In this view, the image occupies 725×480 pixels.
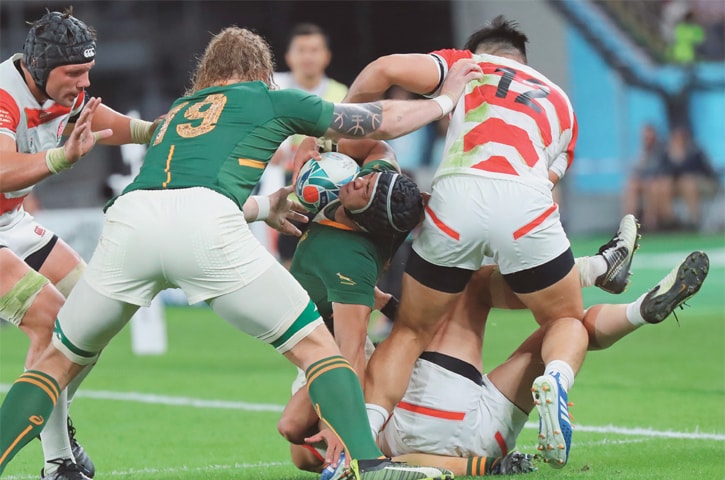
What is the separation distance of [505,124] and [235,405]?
3668 millimetres

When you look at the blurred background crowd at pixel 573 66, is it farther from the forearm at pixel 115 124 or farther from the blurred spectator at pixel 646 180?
the forearm at pixel 115 124

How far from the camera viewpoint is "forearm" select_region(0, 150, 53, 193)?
17.2 ft

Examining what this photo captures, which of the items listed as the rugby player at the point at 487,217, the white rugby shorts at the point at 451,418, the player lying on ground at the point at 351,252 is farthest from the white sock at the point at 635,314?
the player lying on ground at the point at 351,252

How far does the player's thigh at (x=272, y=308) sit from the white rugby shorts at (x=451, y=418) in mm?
1099

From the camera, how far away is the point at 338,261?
594cm

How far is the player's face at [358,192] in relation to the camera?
575 centimetres

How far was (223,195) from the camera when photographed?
4977 millimetres

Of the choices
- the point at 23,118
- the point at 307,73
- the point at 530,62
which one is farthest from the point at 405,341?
the point at 530,62

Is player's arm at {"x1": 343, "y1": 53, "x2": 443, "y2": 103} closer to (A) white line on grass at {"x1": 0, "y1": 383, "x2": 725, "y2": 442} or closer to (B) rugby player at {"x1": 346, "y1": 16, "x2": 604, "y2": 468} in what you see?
(B) rugby player at {"x1": 346, "y1": 16, "x2": 604, "y2": 468}

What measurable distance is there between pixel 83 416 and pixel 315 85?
346cm

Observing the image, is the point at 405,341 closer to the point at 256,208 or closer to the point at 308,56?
the point at 256,208

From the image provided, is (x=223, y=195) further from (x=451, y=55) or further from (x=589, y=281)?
(x=589, y=281)

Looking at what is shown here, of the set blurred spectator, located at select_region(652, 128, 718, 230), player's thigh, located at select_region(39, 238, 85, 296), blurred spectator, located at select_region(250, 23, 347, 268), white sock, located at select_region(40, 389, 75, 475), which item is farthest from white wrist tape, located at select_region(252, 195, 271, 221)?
blurred spectator, located at select_region(652, 128, 718, 230)

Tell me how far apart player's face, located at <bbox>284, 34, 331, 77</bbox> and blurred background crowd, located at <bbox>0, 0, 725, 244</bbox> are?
12.0m
